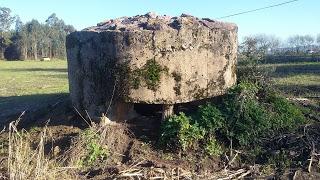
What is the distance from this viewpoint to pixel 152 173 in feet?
21.4

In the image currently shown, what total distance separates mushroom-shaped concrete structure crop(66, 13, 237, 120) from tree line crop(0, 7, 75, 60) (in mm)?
69674

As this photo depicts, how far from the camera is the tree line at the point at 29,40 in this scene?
251 feet

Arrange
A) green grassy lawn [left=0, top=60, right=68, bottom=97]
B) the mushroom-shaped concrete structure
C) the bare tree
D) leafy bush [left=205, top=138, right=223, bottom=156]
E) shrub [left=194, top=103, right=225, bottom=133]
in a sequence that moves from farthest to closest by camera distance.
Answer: the bare tree → green grassy lawn [left=0, top=60, right=68, bottom=97] → the mushroom-shaped concrete structure → shrub [left=194, top=103, right=225, bottom=133] → leafy bush [left=205, top=138, right=223, bottom=156]

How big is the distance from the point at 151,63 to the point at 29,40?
242 ft

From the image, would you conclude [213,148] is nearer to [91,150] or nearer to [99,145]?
[99,145]

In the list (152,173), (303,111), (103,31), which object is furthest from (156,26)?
(303,111)

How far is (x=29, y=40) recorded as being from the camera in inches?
3073

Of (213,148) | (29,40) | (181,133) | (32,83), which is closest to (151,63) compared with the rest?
(181,133)

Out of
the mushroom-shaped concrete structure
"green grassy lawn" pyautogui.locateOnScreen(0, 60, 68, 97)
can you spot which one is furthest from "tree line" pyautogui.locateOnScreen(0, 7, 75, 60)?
the mushroom-shaped concrete structure

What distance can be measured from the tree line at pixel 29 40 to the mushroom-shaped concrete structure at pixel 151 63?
69.7 meters

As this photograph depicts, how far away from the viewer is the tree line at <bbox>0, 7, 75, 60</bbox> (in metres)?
76.4

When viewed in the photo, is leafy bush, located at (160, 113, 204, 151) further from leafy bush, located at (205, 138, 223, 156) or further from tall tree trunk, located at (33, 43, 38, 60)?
tall tree trunk, located at (33, 43, 38, 60)

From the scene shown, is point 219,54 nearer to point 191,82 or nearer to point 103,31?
point 191,82

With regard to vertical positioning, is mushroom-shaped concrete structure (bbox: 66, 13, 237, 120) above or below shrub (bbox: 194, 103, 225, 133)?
above
